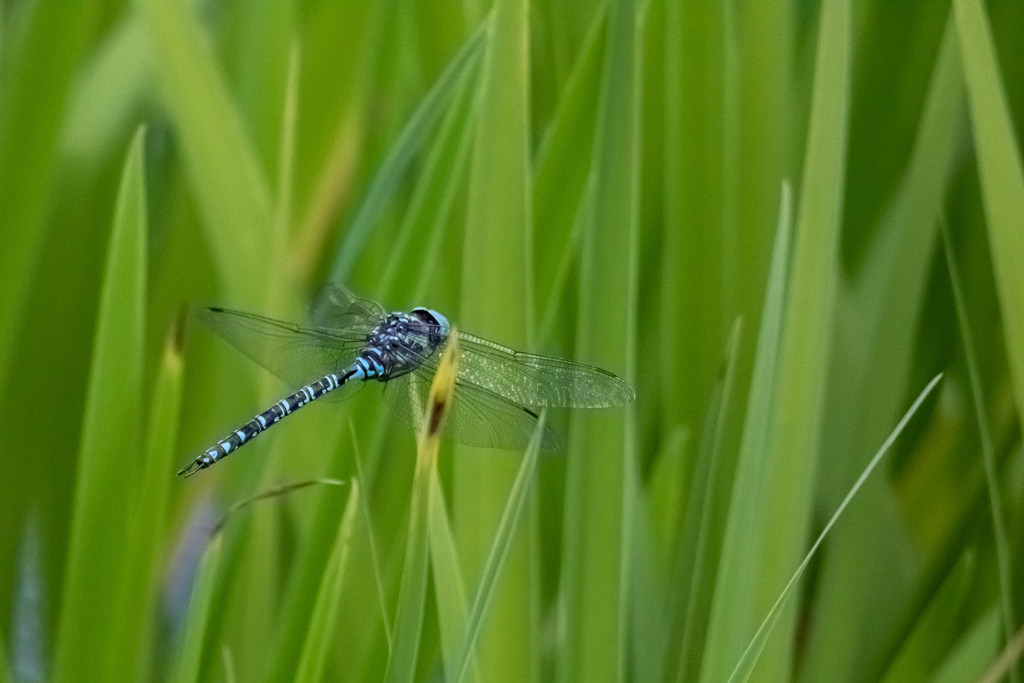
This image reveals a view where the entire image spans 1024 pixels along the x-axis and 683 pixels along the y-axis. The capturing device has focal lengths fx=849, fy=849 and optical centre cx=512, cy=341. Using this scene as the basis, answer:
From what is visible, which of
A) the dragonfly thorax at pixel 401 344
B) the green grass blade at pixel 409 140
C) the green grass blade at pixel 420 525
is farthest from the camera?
the dragonfly thorax at pixel 401 344

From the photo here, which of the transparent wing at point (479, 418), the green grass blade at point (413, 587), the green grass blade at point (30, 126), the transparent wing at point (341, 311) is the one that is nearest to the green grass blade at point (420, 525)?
the green grass blade at point (413, 587)

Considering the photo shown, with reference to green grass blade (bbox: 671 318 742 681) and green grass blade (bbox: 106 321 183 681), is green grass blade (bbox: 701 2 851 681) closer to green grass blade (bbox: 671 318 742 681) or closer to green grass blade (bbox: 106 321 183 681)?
green grass blade (bbox: 671 318 742 681)

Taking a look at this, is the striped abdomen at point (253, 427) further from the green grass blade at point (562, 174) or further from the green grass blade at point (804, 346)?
the green grass blade at point (804, 346)

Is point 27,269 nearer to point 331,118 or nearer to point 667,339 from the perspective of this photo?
point 331,118

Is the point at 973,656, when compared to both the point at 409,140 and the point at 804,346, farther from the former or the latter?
the point at 409,140

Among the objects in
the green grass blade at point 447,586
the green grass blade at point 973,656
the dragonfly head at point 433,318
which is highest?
the dragonfly head at point 433,318

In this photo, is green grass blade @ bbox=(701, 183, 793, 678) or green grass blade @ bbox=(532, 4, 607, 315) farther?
green grass blade @ bbox=(532, 4, 607, 315)

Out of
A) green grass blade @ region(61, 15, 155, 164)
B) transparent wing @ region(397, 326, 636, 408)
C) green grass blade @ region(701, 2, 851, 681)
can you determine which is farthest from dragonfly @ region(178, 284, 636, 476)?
green grass blade @ region(61, 15, 155, 164)
